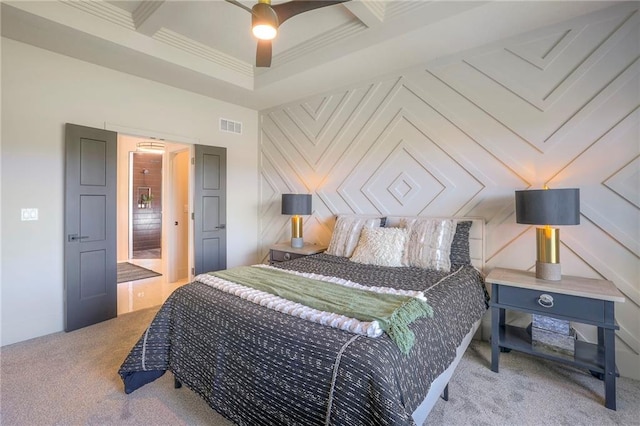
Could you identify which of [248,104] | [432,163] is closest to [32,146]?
[248,104]

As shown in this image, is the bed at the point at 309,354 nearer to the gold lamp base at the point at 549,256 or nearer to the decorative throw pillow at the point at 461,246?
the decorative throw pillow at the point at 461,246

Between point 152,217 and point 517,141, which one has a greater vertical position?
point 517,141

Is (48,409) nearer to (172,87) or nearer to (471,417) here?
(471,417)

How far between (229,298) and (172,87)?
129 inches

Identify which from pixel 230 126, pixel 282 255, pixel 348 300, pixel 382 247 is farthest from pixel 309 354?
pixel 230 126

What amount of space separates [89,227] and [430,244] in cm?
345

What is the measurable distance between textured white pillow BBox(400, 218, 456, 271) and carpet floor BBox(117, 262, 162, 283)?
14.9 feet

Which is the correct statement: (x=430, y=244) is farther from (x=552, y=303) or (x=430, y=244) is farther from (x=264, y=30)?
(x=264, y=30)

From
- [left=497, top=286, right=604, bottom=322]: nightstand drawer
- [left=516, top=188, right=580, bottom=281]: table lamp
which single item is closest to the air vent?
[left=516, top=188, right=580, bottom=281]: table lamp

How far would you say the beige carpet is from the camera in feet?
5.91

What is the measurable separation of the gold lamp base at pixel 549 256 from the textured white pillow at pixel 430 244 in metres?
0.64

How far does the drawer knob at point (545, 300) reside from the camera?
209 cm

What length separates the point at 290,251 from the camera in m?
3.66

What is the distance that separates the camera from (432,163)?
10.3 ft
